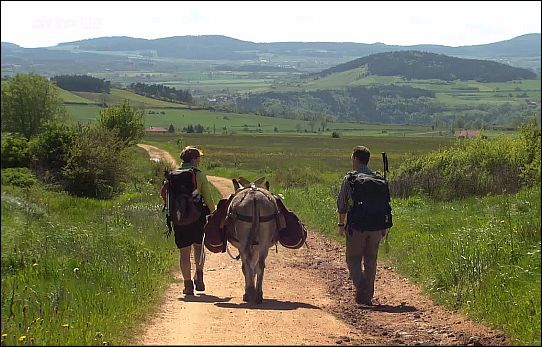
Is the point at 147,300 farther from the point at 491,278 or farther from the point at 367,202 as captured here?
the point at 491,278

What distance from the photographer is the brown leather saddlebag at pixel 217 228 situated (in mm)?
11346

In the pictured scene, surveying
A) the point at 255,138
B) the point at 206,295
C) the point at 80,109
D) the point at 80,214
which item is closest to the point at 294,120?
the point at 255,138

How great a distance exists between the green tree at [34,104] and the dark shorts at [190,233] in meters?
32.3

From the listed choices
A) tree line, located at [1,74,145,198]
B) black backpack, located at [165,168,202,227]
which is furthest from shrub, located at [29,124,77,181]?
black backpack, located at [165,168,202,227]

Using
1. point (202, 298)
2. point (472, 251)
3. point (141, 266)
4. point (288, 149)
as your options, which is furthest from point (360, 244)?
point (288, 149)

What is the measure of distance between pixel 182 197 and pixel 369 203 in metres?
3.10

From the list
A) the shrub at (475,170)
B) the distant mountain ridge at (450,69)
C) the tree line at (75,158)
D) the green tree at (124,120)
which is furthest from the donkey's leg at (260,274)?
the distant mountain ridge at (450,69)

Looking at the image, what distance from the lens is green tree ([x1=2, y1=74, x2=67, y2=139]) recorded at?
43153mm

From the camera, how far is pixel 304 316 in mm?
9625

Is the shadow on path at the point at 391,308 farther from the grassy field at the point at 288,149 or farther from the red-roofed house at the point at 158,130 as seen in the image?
the red-roofed house at the point at 158,130

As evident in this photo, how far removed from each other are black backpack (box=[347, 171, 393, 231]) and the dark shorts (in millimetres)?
2645

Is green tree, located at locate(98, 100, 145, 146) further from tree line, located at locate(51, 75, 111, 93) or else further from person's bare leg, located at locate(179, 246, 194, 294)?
person's bare leg, located at locate(179, 246, 194, 294)

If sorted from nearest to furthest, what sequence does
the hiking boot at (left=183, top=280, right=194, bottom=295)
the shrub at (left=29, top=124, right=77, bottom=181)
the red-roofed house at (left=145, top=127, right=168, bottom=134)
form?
1. the hiking boot at (left=183, top=280, right=194, bottom=295)
2. the shrub at (left=29, top=124, right=77, bottom=181)
3. the red-roofed house at (left=145, top=127, right=168, bottom=134)

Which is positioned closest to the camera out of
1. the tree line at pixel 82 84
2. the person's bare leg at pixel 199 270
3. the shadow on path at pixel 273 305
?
the shadow on path at pixel 273 305
